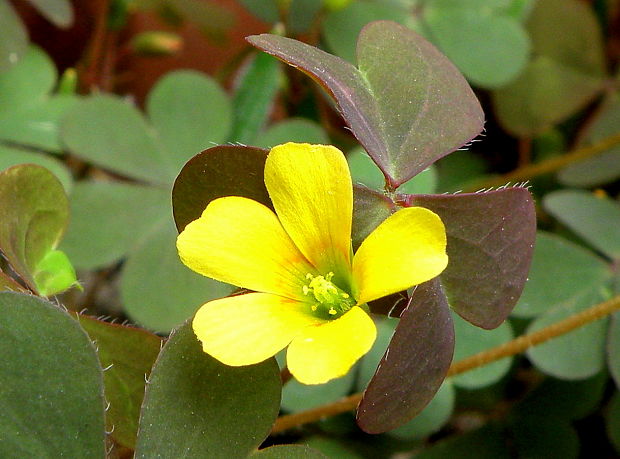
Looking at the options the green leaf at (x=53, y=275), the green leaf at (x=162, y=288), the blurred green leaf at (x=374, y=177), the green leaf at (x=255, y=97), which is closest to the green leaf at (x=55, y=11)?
the green leaf at (x=255, y=97)

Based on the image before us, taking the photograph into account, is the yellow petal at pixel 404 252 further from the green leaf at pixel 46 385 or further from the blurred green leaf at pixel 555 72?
the blurred green leaf at pixel 555 72

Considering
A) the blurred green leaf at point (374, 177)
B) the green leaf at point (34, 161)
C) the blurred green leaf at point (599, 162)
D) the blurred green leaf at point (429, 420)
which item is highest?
the green leaf at point (34, 161)

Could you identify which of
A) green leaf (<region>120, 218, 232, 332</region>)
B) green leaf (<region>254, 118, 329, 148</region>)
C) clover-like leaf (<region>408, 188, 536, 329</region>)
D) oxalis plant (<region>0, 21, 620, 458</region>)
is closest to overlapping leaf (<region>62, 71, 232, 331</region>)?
green leaf (<region>120, 218, 232, 332</region>)

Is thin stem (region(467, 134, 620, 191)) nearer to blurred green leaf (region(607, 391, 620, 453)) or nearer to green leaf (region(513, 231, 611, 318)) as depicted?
green leaf (region(513, 231, 611, 318))

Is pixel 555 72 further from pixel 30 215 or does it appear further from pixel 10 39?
pixel 30 215

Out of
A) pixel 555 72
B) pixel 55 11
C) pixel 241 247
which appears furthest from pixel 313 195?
pixel 555 72

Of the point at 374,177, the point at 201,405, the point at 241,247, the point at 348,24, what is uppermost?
the point at 241,247

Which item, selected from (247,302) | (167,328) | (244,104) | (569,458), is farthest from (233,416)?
(244,104)

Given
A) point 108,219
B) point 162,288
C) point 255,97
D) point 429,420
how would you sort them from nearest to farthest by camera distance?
1. point 429,420
2. point 162,288
3. point 108,219
4. point 255,97
